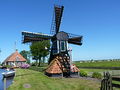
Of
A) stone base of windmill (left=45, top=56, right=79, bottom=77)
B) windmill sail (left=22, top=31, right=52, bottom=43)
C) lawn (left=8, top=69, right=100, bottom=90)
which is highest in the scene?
windmill sail (left=22, top=31, right=52, bottom=43)

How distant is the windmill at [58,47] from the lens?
32125 millimetres

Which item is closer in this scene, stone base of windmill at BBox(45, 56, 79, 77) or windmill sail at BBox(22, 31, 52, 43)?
stone base of windmill at BBox(45, 56, 79, 77)

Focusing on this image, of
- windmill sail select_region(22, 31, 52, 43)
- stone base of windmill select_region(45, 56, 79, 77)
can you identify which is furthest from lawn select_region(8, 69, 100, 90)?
windmill sail select_region(22, 31, 52, 43)

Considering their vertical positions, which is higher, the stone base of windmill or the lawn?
the stone base of windmill

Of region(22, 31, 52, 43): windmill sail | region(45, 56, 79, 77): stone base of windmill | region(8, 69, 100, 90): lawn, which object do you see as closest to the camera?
region(8, 69, 100, 90): lawn

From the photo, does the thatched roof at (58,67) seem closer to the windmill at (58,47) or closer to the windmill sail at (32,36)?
the windmill at (58,47)

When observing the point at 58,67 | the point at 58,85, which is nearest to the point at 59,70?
the point at 58,67

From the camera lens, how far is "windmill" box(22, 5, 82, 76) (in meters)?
32.1

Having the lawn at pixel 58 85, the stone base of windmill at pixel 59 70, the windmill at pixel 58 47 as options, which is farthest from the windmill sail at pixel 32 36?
the lawn at pixel 58 85

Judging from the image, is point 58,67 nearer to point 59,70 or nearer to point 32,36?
point 59,70

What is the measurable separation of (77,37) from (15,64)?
5699 cm

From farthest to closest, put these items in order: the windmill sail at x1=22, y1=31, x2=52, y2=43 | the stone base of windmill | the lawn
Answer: the windmill sail at x1=22, y1=31, x2=52, y2=43 → the stone base of windmill → the lawn

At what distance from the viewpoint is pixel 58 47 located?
32.8 meters

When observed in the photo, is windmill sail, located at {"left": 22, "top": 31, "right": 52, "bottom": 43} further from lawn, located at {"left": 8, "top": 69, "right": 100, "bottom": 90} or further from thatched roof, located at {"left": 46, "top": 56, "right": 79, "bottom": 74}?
lawn, located at {"left": 8, "top": 69, "right": 100, "bottom": 90}
